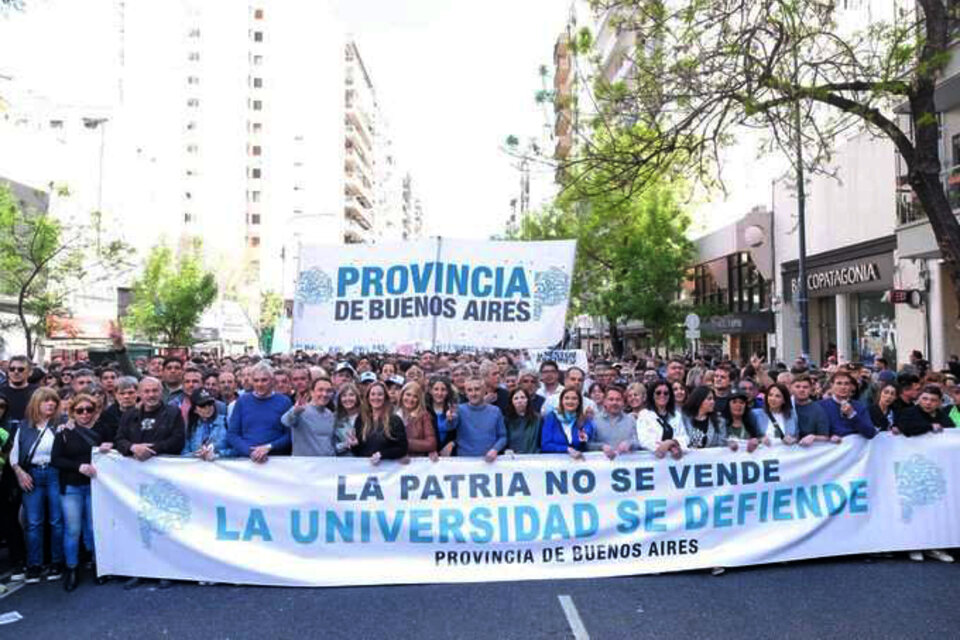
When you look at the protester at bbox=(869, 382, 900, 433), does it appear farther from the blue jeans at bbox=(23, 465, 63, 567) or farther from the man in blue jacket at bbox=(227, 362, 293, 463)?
the blue jeans at bbox=(23, 465, 63, 567)

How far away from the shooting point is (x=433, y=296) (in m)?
10.4

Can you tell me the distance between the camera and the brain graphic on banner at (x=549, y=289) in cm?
1052

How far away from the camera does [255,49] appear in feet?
291

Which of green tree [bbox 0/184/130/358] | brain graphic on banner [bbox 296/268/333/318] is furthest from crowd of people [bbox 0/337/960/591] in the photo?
green tree [bbox 0/184/130/358]

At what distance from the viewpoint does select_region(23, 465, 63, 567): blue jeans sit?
21.8 ft

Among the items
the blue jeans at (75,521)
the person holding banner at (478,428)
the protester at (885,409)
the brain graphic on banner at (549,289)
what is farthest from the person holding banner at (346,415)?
the protester at (885,409)

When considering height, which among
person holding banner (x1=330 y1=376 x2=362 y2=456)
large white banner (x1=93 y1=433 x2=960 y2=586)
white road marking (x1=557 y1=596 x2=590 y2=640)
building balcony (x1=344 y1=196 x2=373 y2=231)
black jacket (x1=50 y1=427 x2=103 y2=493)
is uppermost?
building balcony (x1=344 y1=196 x2=373 y2=231)

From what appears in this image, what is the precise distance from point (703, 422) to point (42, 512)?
18.2 feet

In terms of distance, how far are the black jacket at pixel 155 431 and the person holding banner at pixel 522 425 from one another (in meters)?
2.70

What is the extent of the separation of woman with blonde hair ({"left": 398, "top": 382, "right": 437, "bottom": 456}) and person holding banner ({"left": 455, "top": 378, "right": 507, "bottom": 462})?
26 cm

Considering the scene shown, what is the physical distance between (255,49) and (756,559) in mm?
91295

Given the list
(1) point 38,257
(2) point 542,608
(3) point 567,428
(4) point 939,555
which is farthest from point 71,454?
(1) point 38,257

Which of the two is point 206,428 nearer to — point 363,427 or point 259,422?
point 259,422

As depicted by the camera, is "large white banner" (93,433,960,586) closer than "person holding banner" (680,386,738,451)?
Yes
